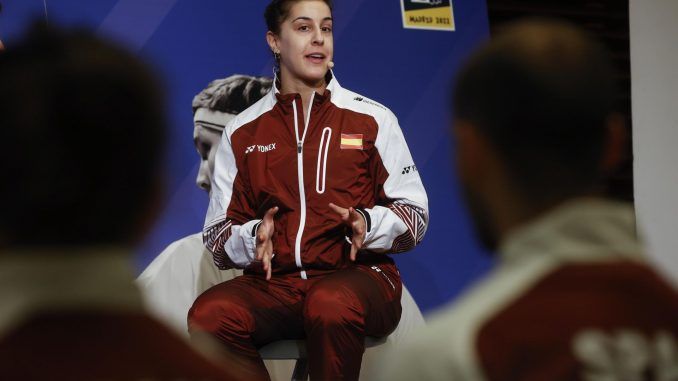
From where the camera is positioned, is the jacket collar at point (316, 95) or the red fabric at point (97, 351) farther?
the jacket collar at point (316, 95)

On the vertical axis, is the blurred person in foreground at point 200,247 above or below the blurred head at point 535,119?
below

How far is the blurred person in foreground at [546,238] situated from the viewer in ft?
3.18

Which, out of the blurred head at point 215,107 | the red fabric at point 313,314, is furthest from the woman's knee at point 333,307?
the blurred head at point 215,107

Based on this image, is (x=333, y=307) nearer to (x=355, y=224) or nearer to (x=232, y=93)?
(x=355, y=224)

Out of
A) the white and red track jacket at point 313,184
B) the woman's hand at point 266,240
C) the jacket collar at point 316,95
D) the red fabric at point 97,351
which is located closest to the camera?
the red fabric at point 97,351

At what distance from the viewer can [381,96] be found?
412cm

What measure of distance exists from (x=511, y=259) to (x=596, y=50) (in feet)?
0.83

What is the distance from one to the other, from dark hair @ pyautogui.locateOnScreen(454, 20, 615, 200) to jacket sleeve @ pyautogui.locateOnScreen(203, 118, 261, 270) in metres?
2.09

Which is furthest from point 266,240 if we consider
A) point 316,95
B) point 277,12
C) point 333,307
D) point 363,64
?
point 363,64

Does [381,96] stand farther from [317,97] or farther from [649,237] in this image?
[649,237]

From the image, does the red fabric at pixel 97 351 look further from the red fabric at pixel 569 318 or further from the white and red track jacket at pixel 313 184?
the white and red track jacket at pixel 313 184

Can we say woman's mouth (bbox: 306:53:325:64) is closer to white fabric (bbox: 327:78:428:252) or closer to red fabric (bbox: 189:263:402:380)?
white fabric (bbox: 327:78:428:252)

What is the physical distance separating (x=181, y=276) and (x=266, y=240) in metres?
0.78

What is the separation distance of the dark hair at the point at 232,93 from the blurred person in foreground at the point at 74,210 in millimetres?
2871
